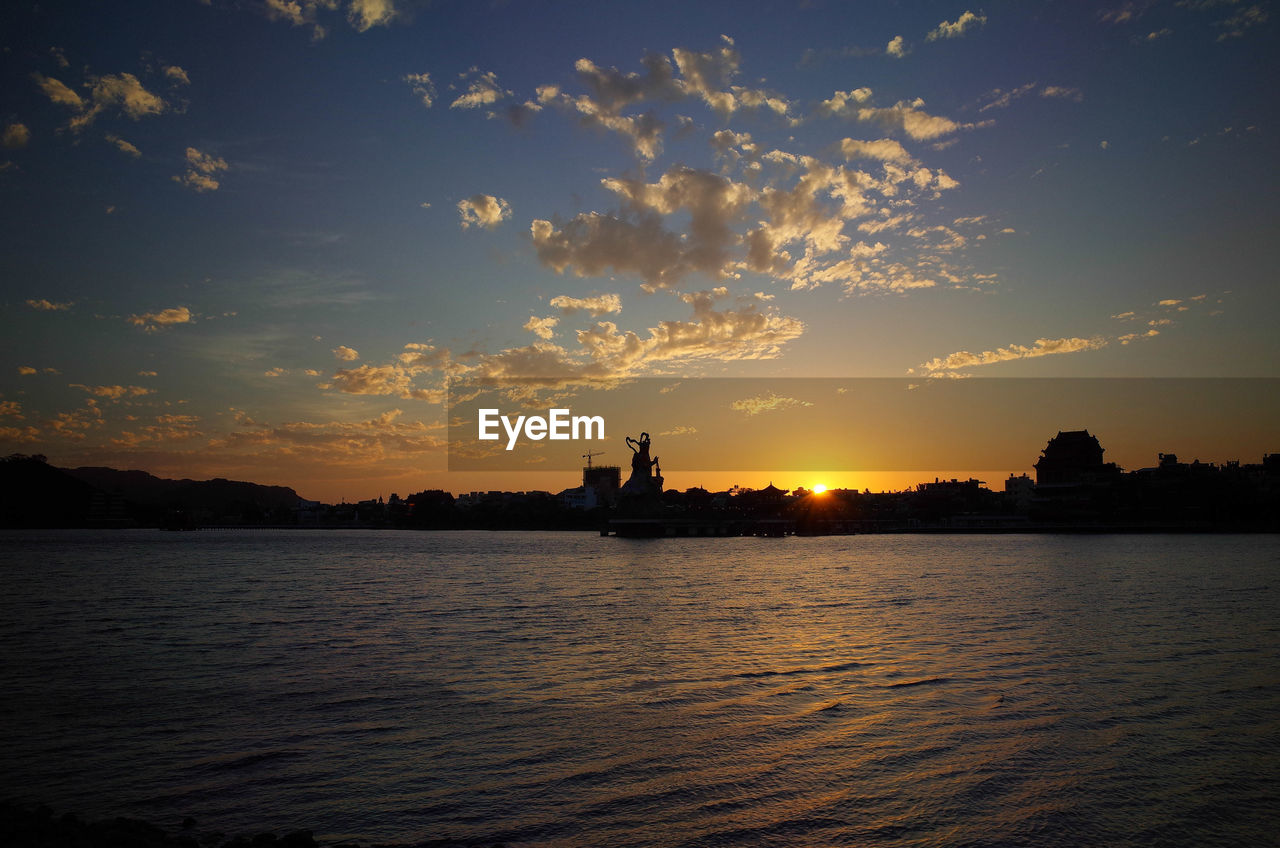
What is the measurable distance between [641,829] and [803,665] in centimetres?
1647

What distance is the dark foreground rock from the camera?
11.8m

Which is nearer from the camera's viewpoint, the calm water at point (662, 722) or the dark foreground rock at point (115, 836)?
the dark foreground rock at point (115, 836)

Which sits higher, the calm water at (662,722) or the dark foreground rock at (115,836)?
the dark foreground rock at (115,836)

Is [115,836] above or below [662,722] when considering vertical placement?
above

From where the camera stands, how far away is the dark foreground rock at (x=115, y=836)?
463 inches

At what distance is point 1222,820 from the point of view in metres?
14.5

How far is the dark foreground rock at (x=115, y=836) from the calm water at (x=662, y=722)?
63 centimetres

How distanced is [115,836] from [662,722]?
12.4 metres

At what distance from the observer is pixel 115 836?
12.1 meters

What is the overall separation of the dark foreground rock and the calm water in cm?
63

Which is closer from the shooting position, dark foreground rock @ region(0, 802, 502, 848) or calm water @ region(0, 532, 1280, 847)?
dark foreground rock @ region(0, 802, 502, 848)

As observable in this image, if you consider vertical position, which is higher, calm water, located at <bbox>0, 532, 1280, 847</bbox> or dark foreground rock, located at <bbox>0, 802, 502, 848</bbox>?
dark foreground rock, located at <bbox>0, 802, 502, 848</bbox>

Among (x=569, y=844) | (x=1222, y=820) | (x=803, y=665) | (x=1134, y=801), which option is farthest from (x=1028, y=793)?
(x=803, y=665)

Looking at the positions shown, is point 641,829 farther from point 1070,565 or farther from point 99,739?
point 1070,565
